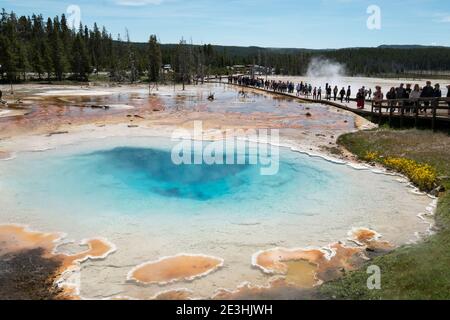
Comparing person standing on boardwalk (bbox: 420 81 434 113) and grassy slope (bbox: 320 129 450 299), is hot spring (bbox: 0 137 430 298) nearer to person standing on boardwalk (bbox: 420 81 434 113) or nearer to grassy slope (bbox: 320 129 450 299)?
grassy slope (bbox: 320 129 450 299)

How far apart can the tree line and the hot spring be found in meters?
41.8

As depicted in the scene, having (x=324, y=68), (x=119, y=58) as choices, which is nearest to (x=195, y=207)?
(x=119, y=58)

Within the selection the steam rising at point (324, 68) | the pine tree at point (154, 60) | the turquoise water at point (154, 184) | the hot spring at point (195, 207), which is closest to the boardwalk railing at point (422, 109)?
the hot spring at point (195, 207)

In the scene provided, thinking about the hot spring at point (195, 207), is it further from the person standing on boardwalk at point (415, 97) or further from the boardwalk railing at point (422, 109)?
the person standing on boardwalk at point (415, 97)

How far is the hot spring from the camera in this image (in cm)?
677

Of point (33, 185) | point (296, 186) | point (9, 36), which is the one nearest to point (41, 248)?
point (33, 185)

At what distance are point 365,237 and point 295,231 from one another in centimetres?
115

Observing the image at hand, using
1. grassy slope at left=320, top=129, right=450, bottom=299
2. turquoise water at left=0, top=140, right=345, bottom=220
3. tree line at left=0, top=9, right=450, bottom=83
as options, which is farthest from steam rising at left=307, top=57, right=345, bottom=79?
grassy slope at left=320, top=129, right=450, bottom=299

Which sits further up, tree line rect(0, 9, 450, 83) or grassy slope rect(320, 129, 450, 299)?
tree line rect(0, 9, 450, 83)

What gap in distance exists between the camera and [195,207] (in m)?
9.28

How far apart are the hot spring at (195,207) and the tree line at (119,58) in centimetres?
4178

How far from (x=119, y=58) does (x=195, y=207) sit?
68.1m

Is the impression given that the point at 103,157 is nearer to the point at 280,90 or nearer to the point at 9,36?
the point at 280,90

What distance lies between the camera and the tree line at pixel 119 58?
195ft
